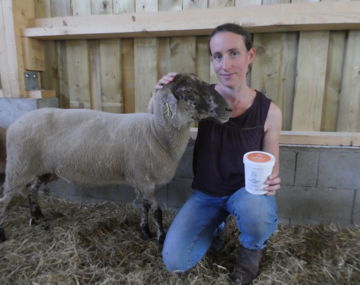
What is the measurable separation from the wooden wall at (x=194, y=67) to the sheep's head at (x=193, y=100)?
0.85 metres

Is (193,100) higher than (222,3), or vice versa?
(222,3)

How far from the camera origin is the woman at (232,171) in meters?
1.60

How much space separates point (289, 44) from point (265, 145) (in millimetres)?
1027

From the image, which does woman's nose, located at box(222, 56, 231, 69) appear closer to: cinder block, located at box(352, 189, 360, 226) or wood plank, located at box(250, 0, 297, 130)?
wood plank, located at box(250, 0, 297, 130)

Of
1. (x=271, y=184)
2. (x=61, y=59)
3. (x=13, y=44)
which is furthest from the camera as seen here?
(x=61, y=59)

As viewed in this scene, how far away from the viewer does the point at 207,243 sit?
182 centimetres

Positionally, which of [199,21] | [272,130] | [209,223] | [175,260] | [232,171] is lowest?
[175,260]

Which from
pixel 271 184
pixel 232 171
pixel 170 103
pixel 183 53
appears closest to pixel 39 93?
pixel 183 53

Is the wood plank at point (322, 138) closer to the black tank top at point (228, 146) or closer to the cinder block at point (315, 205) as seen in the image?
the cinder block at point (315, 205)

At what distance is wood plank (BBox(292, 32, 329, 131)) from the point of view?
2244 mm

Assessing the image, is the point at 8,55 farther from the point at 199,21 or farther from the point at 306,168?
the point at 306,168

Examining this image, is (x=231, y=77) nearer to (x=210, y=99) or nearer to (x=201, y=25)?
(x=210, y=99)

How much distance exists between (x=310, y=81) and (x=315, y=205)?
101 centimetres

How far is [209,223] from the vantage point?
185cm
